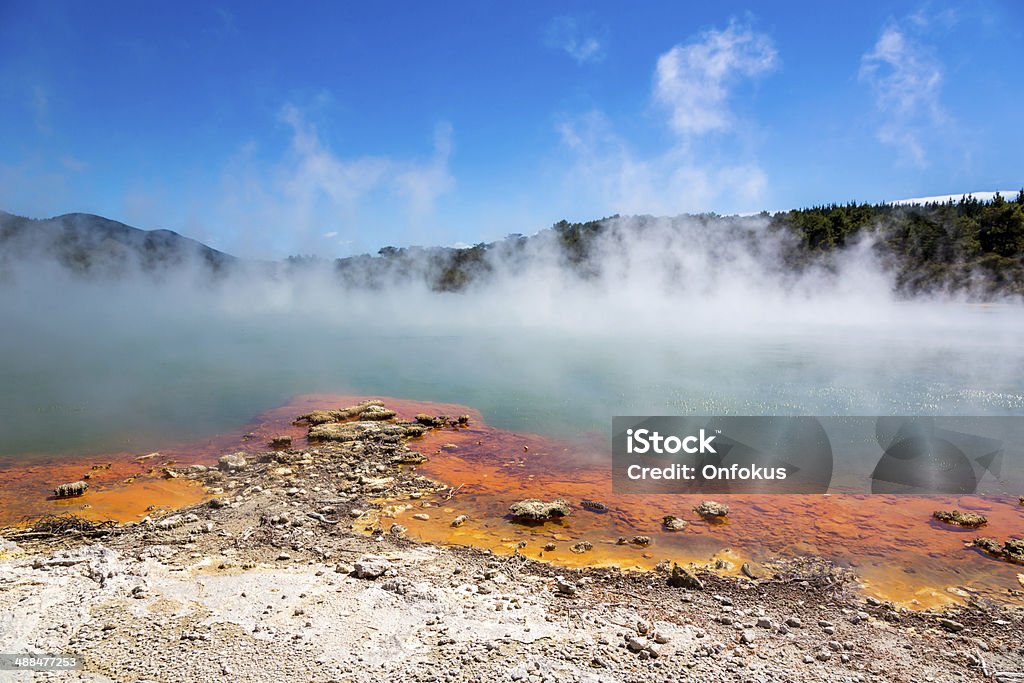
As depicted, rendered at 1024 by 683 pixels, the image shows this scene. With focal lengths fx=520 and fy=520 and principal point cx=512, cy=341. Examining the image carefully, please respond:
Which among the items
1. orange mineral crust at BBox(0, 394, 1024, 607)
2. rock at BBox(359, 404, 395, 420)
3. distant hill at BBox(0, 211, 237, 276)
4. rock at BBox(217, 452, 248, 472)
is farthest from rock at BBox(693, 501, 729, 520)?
distant hill at BBox(0, 211, 237, 276)

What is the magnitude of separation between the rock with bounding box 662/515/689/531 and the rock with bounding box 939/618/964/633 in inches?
87.6

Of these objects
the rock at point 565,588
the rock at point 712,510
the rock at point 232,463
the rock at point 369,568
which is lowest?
the rock at point 712,510

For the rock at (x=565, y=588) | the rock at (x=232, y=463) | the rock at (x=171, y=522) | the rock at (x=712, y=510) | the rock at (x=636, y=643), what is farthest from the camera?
the rock at (x=232, y=463)

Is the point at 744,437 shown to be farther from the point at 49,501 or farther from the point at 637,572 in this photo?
the point at 49,501

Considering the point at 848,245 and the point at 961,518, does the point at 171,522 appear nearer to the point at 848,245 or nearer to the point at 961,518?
the point at 961,518

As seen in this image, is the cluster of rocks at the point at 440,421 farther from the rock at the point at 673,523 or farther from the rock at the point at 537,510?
the rock at the point at 673,523

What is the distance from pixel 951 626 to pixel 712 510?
2.33 metres

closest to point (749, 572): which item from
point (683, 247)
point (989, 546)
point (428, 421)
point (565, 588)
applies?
point (565, 588)

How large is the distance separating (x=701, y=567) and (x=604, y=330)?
740 inches

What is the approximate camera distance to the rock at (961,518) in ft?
18.7

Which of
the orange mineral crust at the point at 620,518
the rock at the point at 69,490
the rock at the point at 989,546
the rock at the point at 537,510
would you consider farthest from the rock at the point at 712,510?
the rock at the point at 69,490

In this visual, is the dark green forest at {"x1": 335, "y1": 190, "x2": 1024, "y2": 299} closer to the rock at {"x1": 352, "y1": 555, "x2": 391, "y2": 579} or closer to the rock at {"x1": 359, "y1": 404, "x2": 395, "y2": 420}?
the rock at {"x1": 359, "y1": 404, "x2": 395, "y2": 420}

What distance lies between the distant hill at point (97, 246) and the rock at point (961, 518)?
4981 centimetres

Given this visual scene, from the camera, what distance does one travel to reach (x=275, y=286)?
154 feet
